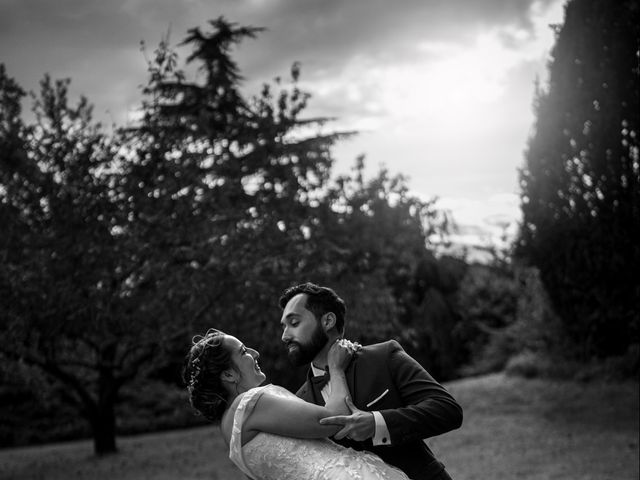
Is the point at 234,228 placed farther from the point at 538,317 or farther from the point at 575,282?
the point at 538,317

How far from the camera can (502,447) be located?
1306 centimetres

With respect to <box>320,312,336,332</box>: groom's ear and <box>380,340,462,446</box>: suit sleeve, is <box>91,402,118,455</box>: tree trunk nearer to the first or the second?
<box>320,312,336,332</box>: groom's ear

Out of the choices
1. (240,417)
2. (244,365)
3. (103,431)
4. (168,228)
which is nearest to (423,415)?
(240,417)

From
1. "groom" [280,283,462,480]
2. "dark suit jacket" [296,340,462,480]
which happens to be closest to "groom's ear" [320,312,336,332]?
"groom" [280,283,462,480]

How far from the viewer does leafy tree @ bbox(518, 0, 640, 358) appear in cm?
1376

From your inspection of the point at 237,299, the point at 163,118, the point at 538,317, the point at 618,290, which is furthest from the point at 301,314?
the point at 538,317

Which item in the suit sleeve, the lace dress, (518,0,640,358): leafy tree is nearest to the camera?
the suit sleeve

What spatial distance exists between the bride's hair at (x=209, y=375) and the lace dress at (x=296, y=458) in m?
0.24

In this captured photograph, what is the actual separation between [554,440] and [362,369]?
1086 cm

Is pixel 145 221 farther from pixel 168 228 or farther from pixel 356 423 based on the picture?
pixel 356 423

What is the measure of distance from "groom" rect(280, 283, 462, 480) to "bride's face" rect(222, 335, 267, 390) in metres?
0.22

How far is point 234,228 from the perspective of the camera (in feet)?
35.7

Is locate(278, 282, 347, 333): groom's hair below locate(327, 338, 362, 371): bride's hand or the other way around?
the other way around

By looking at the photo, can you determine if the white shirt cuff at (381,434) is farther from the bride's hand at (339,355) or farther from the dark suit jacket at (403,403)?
the bride's hand at (339,355)
